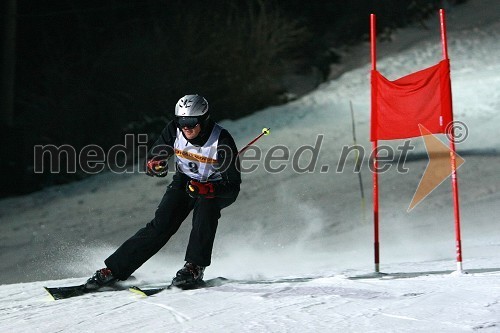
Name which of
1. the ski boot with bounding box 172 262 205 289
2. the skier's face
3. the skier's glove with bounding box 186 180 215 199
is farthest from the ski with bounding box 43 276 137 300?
the skier's face

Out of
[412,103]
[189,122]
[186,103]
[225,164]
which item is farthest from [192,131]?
[412,103]

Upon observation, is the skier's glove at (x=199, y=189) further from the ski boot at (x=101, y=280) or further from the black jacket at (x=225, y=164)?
the ski boot at (x=101, y=280)

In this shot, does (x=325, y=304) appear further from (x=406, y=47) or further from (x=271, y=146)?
(x=406, y=47)

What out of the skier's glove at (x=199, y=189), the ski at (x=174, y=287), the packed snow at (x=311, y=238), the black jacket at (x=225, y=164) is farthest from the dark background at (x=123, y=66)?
the skier's glove at (x=199, y=189)

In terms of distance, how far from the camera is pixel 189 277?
6824mm

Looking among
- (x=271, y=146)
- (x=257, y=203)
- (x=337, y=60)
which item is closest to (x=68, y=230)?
(x=257, y=203)

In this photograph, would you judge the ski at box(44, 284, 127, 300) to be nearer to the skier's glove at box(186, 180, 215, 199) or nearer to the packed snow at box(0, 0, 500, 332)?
the packed snow at box(0, 0, 500, 332)

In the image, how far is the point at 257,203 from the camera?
12430 mm

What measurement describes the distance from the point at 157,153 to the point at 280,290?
57.2 inches

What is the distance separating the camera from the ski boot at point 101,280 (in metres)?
6.99

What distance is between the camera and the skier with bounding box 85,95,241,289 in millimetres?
6781

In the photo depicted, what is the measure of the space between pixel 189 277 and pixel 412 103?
220cm

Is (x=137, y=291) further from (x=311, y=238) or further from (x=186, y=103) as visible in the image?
(x=311, y=238)

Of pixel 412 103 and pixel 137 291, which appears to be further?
pixel 412 103
